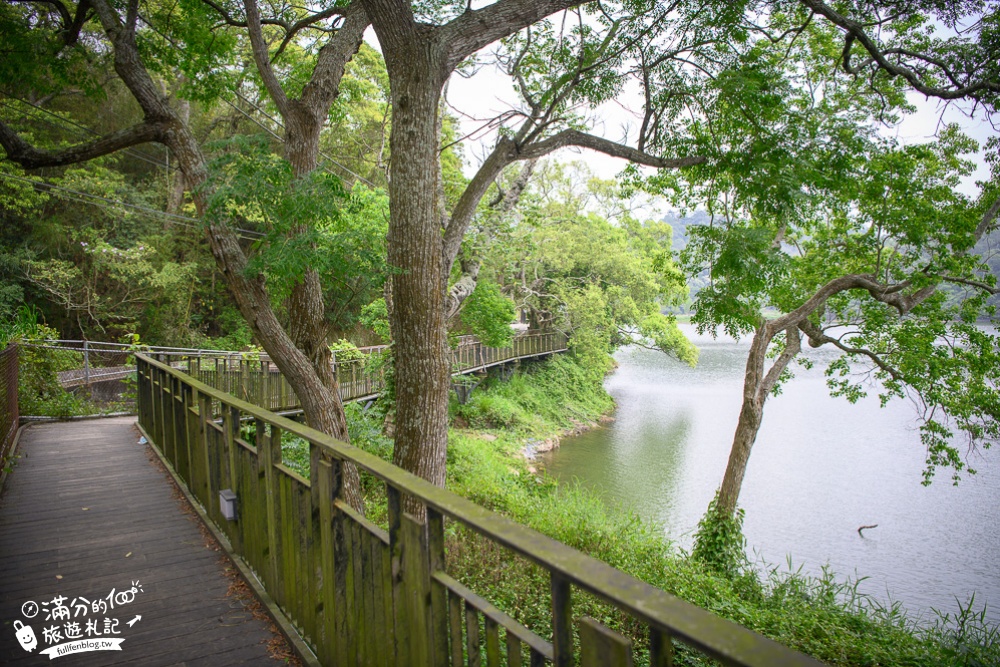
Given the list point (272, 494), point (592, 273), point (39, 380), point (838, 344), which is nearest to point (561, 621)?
point (272, 494)

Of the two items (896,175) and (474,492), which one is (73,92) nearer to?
(474,492)

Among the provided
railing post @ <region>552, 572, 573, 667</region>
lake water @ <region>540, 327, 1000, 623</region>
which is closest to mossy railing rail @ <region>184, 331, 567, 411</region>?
lake water @ <region>540, 327, 1000, 623</region>

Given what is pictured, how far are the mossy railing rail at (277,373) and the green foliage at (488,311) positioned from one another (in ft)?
5.08

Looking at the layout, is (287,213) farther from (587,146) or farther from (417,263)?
(587,146)

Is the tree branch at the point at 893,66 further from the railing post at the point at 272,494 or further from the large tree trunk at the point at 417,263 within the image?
the railing post at the point at 272,494

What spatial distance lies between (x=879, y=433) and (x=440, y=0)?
64.1ft

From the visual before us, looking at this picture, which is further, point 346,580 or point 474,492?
point 474,492

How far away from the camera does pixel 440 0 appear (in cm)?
650

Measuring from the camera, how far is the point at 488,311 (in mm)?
14359

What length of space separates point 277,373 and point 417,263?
6684 mm

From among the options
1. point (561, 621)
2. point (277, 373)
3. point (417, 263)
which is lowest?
point (277, 373)

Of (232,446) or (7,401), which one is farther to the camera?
(7,401)

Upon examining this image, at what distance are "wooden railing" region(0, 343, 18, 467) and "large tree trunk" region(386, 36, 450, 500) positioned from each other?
3.50 meters

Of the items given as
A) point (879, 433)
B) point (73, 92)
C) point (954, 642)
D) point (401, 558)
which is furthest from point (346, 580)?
point (879, 433)
